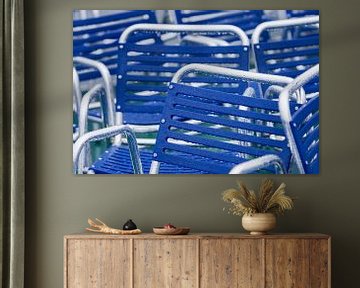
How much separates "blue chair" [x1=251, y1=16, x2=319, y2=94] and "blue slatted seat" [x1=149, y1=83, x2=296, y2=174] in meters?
0.26

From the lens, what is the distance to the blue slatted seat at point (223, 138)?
6023 mm

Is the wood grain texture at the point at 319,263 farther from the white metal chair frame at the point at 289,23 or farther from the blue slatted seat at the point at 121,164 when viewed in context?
the white metal chair frame at the point at 289,23

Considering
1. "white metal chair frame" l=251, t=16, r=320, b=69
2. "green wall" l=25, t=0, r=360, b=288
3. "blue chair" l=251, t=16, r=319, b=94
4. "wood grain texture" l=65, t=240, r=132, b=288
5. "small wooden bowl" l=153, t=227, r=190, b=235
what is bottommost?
"wood grain texture" l=65, t=240, r=132, b=288

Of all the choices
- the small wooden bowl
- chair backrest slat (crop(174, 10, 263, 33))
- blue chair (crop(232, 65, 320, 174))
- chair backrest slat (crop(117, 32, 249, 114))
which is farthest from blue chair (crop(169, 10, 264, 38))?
the small wooden bowl

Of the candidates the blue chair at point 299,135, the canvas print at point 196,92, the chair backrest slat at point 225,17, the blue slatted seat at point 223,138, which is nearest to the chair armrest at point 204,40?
the canvas print at point 196,92

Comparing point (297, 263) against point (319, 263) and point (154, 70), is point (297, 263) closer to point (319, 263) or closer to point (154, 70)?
point (319, 263)

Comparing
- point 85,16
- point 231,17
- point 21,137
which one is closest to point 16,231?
point 21,137

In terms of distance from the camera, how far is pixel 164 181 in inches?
237

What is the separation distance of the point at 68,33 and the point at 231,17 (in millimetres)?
1301

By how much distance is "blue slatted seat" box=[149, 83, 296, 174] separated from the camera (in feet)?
19.8

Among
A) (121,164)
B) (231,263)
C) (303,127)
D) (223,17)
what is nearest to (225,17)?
(223,17)

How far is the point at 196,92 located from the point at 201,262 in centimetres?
136

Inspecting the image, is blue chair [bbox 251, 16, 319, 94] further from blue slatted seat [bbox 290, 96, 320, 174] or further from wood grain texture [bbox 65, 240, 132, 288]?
wood grain texture [bbox 65, 240, 132, 288]

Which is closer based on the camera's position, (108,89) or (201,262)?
(201,262)
